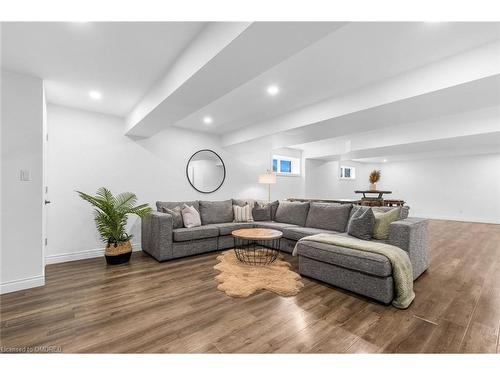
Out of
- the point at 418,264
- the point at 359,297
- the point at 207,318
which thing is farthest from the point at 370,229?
the point at 207,318

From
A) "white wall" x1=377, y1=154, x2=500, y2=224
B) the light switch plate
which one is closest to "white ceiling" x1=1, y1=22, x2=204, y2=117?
the light switch plate

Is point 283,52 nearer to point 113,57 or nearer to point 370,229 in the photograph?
point 113,57

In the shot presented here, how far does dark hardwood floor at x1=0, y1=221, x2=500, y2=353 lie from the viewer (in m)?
1.50

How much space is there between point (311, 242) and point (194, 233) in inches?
73.8


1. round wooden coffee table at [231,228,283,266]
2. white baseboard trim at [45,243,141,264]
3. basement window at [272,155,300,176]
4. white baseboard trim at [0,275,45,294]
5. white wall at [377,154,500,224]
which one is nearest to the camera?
white baseboard trim at [0,275,45,294]

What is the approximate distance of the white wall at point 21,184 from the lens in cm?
234

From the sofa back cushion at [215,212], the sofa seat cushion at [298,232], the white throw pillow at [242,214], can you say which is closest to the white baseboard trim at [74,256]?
the sofa back cushion at [215,212]

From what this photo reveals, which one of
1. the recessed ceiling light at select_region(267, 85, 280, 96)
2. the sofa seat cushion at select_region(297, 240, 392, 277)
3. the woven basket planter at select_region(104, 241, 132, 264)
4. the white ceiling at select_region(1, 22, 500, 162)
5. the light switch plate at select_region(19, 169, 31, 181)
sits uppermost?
the recessed ceiling light at select_region(267, 85, 280, 96)

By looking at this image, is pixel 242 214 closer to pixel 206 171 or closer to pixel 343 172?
pixel 206 171

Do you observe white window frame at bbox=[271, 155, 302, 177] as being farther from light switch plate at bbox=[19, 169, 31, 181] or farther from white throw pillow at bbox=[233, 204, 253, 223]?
light switch plate at bbox=[19, 169, 31, 181]

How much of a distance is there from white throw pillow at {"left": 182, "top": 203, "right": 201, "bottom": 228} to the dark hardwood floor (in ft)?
3.62

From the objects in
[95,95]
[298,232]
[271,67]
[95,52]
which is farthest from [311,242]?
[95,95]

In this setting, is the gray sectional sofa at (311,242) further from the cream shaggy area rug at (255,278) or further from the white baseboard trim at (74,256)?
the white baseboard trim at (74,256)

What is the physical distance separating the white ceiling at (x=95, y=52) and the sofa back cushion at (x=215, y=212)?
2.28 m
